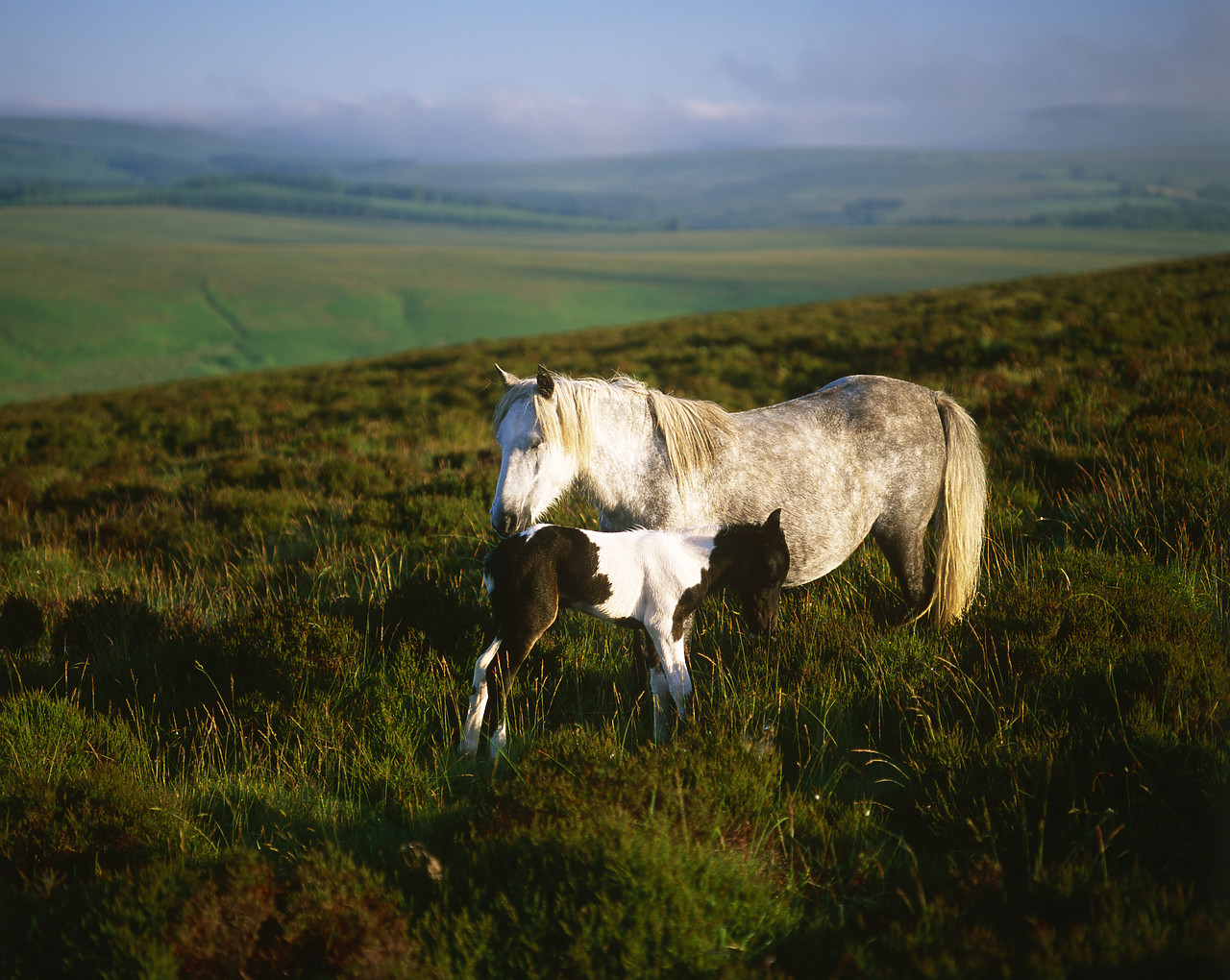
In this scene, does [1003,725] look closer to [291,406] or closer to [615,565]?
[615,565]

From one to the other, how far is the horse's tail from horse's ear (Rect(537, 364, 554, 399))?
255 centimetres

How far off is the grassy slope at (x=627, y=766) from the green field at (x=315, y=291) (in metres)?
44.7

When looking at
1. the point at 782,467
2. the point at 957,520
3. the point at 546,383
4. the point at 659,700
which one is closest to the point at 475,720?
the point at 659,700

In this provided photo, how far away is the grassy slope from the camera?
6.70 feet

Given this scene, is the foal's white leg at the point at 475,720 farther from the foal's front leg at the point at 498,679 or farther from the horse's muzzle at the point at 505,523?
the horse's muzzle at the point at 505,523

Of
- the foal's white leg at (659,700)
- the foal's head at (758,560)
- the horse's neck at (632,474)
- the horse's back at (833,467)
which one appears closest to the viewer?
the foal's white leg at (659,700)

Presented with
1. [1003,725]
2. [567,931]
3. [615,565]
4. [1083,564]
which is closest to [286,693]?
[615,565]

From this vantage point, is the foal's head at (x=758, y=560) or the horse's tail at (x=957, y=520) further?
the horse's tail at (x=957, y=520)

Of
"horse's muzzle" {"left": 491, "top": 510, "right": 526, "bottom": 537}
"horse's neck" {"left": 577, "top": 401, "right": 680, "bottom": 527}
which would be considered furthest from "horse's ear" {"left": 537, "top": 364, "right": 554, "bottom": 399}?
"horse's muzzle" {"left": 491, "top": 510, "right": 526, "bottom": 537}

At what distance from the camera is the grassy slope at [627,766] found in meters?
2.04

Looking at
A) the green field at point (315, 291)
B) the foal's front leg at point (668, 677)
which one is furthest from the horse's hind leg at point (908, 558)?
the green field at point (315, 291)

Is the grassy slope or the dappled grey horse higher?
the dappled grey horse

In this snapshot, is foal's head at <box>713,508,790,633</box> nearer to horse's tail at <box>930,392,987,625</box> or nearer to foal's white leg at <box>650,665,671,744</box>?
foal's white leg at <box>650,665,671,744</box>

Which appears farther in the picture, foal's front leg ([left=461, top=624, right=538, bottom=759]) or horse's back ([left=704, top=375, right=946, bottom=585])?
horse's back ([left=704, top=375, right=946, bottom=585])
